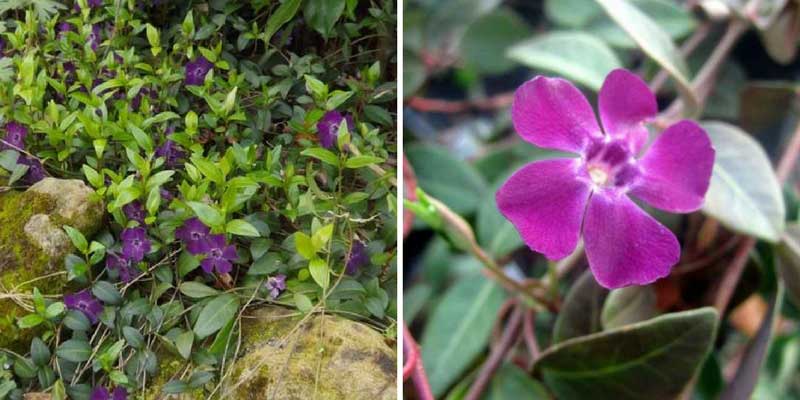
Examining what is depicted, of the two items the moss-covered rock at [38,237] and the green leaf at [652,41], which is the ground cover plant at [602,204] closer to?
the green leaf at [652,41]

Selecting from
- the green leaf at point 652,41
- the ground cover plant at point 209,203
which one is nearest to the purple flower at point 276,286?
the ground cover plant at point 209,203

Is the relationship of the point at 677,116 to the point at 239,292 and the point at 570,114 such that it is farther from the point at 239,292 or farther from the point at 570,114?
the point at 239,292

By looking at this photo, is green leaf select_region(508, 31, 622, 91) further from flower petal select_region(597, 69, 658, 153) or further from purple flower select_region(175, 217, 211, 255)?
purple flower select_region(175, 217, 211, 255)

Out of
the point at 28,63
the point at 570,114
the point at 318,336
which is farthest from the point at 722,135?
the point at 28,63

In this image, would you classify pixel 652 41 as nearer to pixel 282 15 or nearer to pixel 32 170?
pixel 282 15

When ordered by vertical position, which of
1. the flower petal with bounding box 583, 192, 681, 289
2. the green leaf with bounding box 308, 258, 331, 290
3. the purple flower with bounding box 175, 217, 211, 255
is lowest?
the green leaf with bounding box 308, 258, 331, 290

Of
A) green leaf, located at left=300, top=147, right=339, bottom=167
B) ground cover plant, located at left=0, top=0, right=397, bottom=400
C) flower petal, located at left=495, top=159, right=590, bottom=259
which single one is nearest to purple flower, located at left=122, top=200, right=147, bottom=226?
ground cover plant, located at left=0, top=0, right=397, bottom=400

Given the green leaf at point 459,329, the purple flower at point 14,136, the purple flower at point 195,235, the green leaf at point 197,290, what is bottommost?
the green leaf at point 459,329
